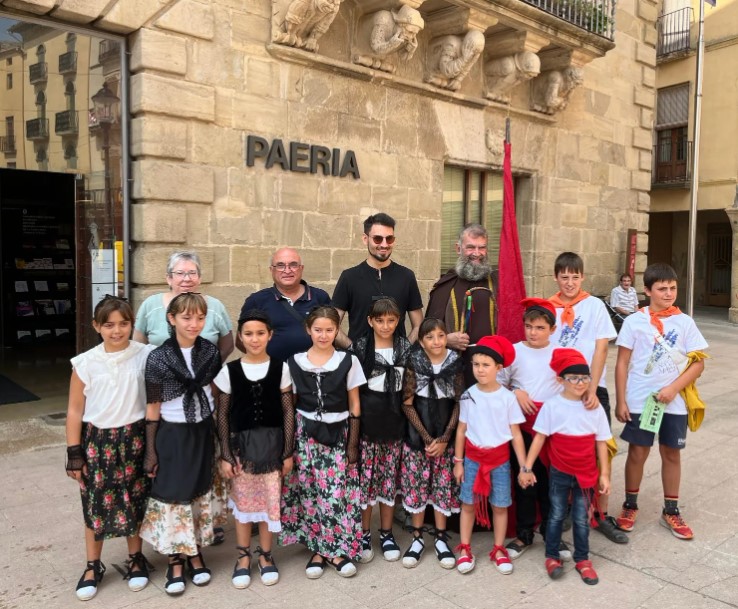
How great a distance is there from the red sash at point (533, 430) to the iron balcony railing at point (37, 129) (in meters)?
5.30

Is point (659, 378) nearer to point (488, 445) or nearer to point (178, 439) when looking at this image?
point (488, 445)

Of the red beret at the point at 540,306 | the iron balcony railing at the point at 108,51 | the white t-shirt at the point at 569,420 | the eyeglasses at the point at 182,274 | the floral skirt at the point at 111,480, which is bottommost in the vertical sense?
the floral skirt at the point at 111,480

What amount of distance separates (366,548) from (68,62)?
5.08 meters

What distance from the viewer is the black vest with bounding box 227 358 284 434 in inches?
128

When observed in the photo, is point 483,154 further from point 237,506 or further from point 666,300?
point 237,506

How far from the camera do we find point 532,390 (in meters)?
3.64

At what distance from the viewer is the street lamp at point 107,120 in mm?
6004

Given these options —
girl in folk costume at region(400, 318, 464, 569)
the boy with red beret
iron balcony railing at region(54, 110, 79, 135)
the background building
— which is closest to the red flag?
the boy with red beret

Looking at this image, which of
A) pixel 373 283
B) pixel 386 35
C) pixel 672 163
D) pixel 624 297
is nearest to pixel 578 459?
pixel 373 283

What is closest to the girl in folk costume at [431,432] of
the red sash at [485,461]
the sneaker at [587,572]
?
the red sash at [485,461]

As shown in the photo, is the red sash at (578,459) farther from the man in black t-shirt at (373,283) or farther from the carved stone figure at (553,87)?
the carved stone figure at (553,87)

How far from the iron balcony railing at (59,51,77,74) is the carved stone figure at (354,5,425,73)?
299 cm

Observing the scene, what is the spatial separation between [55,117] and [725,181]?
17.2m

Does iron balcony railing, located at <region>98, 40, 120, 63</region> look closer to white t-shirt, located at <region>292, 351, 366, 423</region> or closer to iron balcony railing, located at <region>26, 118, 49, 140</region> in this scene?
iron balcony railing, located at <region>26, 118, 49, 140</region>
